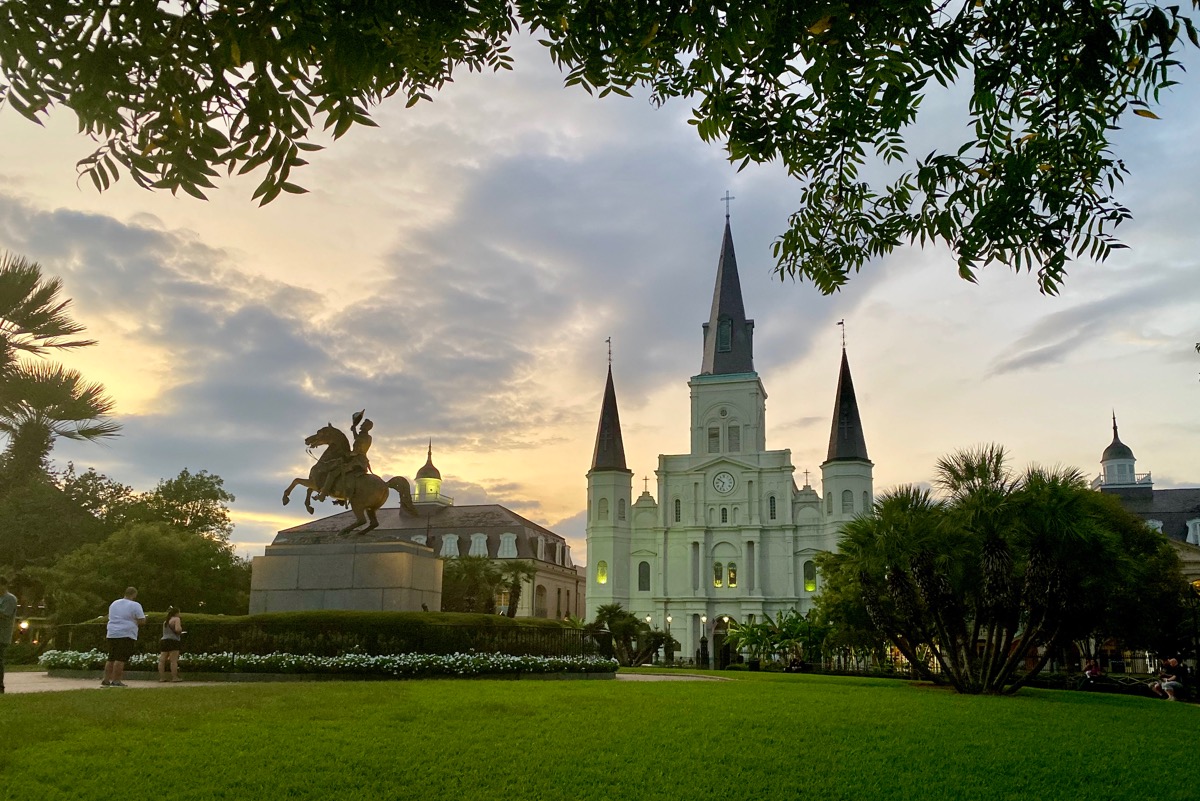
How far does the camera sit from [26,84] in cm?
413

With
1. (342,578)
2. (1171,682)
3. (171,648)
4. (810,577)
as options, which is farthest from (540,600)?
(171,648)

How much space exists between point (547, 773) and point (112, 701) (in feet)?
18.9

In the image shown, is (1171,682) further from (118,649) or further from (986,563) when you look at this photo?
(118,649)

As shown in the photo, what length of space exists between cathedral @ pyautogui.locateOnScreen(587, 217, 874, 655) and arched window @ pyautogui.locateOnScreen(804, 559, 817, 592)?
0.09 meters

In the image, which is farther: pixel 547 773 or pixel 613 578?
pixel 613 578

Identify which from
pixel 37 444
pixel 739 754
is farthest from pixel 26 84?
pixel 37 444

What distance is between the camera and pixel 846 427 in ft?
215

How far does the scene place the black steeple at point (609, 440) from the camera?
70.2 metres

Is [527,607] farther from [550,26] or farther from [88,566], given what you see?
[550,26]

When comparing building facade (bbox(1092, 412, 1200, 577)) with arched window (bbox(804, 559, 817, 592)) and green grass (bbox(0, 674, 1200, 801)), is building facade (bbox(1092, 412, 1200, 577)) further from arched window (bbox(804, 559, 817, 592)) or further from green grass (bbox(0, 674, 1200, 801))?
green grass (bbox(0, 674, 1200, 801))

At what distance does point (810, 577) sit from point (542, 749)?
60.1 meters

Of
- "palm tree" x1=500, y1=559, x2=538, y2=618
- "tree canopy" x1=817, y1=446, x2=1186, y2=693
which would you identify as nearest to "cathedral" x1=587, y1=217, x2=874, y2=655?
"palm tree" x1=500, y1=559, x2=538, y2=618

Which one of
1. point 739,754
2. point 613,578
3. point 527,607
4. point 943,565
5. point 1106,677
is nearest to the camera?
point 739,754

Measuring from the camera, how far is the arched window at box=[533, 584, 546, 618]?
7530 cm
